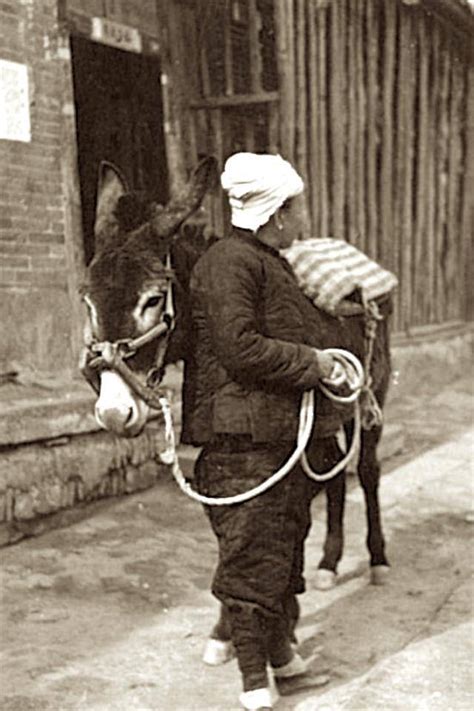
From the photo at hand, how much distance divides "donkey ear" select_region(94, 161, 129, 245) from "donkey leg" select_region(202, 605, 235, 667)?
157 cm

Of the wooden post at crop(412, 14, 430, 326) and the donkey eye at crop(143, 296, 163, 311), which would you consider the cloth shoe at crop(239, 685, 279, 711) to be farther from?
the wooden post at crop(412, 14, 430, 326)

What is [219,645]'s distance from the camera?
13.4ft

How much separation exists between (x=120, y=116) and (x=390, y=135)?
125 inches

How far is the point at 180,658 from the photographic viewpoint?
4.12 m

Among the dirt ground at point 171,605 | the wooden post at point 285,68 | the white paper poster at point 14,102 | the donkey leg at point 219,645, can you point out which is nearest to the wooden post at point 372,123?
the wooden post at point 285,68

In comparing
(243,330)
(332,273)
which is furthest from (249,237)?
(332,273)

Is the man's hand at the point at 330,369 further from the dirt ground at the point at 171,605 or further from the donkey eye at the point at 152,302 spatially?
the dirt ground at the point at 171,605

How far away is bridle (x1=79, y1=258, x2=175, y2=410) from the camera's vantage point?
3.23m

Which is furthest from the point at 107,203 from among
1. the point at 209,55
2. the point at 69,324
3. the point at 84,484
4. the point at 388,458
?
the point at 209,55

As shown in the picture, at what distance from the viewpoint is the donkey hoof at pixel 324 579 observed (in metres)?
5.00

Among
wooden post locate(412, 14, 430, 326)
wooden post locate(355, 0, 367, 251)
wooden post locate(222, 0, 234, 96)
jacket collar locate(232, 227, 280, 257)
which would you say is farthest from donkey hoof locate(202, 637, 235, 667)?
wooden post locate(412, 14, 430, 326)

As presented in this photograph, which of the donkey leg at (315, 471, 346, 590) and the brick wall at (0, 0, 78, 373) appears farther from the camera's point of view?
the brick wall at (0, 0, 78, 373)

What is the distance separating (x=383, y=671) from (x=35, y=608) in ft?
5.37

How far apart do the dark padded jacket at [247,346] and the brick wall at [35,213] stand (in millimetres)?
3125
